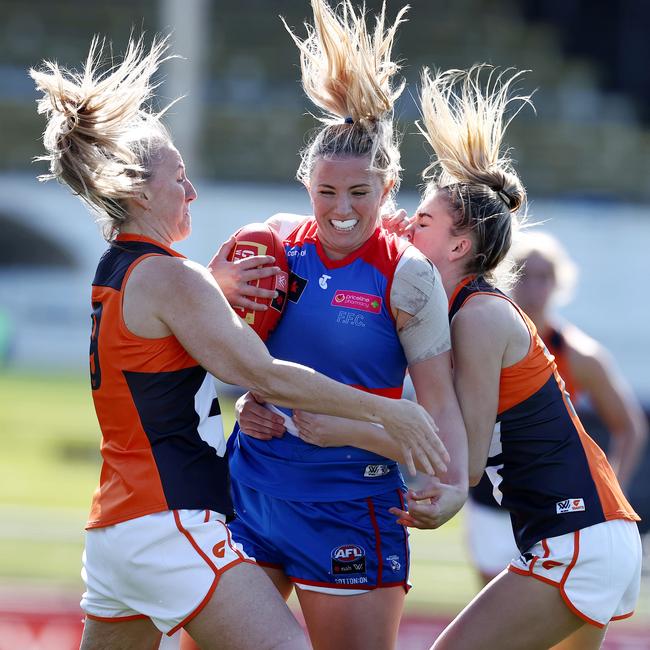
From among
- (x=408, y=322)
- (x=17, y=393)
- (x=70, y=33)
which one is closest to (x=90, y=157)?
(x=408, y=322)

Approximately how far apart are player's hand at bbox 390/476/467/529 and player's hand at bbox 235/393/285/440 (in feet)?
1.59

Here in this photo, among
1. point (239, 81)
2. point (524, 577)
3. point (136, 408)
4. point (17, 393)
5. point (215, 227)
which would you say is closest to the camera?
point (136, 408)

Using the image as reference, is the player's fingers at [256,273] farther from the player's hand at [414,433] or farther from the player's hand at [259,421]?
the player's hand at [414,433]

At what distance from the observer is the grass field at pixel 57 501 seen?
6.76 metres

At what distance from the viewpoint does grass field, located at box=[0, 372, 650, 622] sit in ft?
22.2

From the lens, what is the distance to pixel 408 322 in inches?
123

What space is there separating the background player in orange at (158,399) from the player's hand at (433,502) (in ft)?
0.42

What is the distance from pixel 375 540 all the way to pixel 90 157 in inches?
54.0

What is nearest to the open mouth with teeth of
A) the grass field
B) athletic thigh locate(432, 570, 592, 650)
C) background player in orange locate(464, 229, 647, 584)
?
athletic thigh locate(432, 570, 592, 650)

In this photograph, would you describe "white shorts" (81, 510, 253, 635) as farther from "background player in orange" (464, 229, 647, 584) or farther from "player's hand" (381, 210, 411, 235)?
"background player in orange" (464, 229, 647, 584)

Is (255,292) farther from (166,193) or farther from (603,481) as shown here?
(603,481)

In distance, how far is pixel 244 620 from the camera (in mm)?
2861

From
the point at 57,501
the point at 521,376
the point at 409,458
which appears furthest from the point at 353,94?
the point at 57,501

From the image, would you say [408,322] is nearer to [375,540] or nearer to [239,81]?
[375,540]
